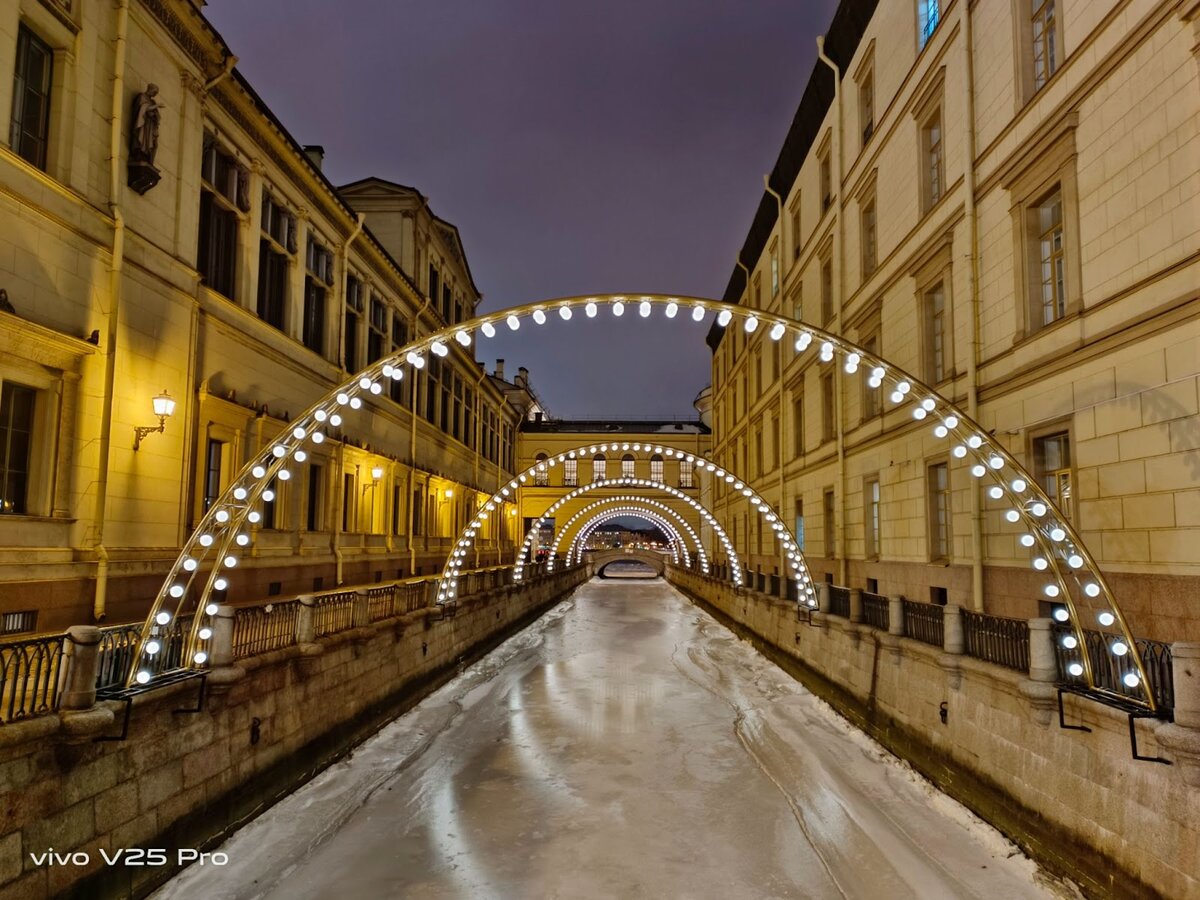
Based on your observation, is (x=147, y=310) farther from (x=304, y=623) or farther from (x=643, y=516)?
(x=643, y=516)

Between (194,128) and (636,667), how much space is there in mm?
16539

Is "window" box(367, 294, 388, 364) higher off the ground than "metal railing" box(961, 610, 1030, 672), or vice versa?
"window" box(367, 294, 388, 364)

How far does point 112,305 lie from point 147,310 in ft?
3.53

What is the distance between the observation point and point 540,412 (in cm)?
7388

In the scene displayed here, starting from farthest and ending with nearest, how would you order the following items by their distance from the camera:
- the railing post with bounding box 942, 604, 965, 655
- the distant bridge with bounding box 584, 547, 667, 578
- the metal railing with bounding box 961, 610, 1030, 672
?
the distant bridge with bounding box 584, 547, 667, 578 → the railing post with bounding box 942, 604, 965, 655 → the metal railing with bounding box 961, 610, 1030, 672

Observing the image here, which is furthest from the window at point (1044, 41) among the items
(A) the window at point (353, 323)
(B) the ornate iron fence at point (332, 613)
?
(A) the window at point (353, 323)

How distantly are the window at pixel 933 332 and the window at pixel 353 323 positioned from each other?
1590 cm

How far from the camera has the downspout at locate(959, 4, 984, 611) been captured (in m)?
13.5

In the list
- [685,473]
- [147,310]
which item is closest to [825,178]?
[147,310]

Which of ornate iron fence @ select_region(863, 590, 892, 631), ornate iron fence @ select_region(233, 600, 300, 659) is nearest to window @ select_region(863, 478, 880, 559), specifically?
ornate iron fence @ select_region(863, 590, 892, 631)

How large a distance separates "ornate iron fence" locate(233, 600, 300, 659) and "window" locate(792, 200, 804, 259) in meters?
21.4

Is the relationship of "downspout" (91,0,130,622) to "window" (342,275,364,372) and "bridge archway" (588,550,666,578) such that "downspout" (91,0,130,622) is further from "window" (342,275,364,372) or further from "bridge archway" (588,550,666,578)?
"bridge archway" (588,550,666,578)

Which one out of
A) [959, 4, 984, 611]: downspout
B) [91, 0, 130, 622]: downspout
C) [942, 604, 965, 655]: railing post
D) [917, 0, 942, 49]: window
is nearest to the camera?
[942, 604, 965, 655]: railing post

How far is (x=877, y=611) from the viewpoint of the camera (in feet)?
47.7
